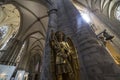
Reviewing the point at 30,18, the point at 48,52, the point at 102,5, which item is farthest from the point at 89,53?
the point at 102,5

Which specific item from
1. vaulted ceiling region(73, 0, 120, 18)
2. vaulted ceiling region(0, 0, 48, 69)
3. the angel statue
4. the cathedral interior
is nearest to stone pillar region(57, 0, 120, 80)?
the cathedral interior

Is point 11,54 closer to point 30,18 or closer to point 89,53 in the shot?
point 30,18

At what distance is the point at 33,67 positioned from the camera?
46.8 ft

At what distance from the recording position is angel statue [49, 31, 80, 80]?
8.66 feet

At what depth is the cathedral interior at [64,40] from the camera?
3.07 meters

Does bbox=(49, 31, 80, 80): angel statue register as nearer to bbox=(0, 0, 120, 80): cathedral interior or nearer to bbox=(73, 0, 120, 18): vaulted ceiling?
bbox=(0, 0, 120, 80): cathedral interior

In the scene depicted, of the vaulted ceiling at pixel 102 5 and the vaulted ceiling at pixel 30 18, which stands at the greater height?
the vaulted ceiling at pixel 102 5

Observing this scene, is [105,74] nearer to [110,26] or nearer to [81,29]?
[81,29]

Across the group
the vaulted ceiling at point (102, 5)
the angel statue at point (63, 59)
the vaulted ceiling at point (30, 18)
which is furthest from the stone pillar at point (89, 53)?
the vaulted ceiling at point (102, 5)

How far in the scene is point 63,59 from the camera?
285 cm

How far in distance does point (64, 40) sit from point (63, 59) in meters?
0.80

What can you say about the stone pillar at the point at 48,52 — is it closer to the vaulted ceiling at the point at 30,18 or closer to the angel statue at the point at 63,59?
the angel statue at the point at 63,59

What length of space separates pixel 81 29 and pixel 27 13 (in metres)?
7.22

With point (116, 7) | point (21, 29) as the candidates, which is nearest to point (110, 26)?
point (116, 7)
